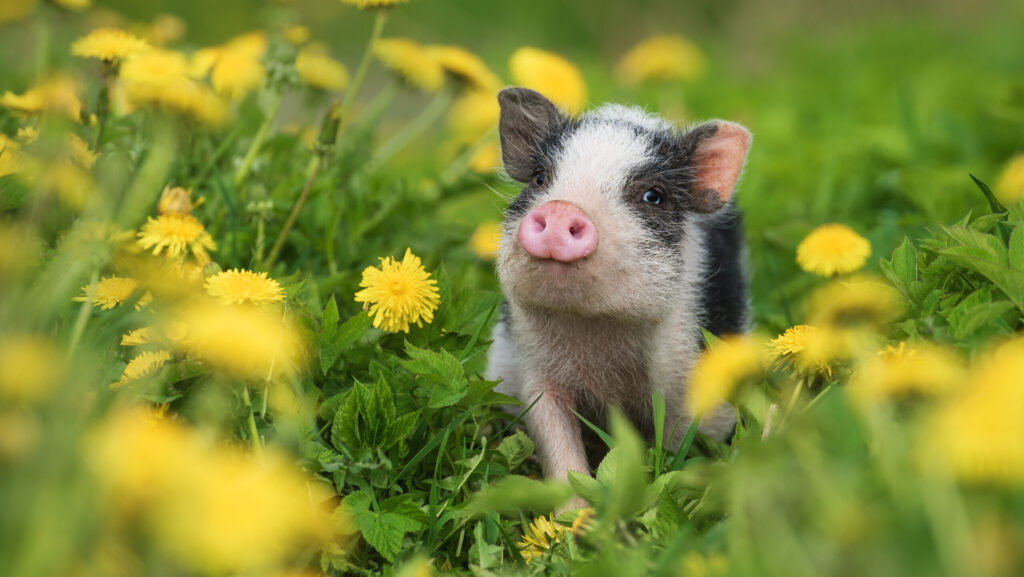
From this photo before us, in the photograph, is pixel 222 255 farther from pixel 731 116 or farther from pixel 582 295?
pixel 731 116

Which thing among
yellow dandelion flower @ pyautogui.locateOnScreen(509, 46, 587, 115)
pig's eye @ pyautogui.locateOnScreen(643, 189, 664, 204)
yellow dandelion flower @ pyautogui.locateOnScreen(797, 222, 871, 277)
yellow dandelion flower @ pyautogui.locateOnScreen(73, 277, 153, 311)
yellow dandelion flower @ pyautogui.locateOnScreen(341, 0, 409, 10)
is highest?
yellow dandelion flower @ pyautogui.locateOnScreen(341, 0, 409, 10)

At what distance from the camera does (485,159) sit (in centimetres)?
461

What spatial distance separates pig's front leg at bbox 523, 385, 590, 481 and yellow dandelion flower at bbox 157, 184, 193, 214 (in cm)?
125

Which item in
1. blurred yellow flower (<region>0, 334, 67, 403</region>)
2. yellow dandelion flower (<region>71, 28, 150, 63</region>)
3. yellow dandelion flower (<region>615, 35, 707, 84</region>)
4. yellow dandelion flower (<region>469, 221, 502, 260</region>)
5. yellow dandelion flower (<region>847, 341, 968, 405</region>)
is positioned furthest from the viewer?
yellow dandelion flower (<region>615, 35, 707, 84</region>)

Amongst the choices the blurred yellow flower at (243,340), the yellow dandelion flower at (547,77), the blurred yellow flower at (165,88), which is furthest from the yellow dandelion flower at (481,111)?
the blurred yellow flower at (243,340)

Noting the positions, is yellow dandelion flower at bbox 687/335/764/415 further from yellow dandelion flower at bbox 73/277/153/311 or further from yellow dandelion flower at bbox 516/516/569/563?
yellow dandelion flower at bbox 73/277/153/311

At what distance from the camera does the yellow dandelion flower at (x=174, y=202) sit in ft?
10.5

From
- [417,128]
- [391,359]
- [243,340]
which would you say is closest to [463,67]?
[417,128]

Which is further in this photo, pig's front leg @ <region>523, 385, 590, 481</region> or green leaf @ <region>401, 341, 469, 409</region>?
pig's front leg @ <region>523, 385, 590, 481</region>

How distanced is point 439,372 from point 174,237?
92 cm

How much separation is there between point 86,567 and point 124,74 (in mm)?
2237

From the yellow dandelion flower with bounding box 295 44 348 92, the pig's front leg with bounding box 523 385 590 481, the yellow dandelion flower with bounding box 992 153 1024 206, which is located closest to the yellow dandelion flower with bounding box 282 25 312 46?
the yellow dandelion flower with bounding box 295 44 348 92

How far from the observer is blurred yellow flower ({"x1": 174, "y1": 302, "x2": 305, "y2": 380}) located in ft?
6.89

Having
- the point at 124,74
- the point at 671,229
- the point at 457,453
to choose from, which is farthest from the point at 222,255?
the point at 671,229
